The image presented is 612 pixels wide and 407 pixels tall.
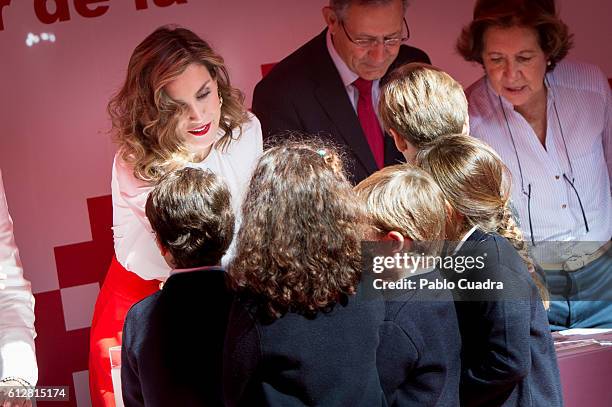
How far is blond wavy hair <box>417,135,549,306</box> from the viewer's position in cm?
245

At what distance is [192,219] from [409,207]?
53cm

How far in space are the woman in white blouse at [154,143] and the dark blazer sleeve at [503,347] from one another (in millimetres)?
844

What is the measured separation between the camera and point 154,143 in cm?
286

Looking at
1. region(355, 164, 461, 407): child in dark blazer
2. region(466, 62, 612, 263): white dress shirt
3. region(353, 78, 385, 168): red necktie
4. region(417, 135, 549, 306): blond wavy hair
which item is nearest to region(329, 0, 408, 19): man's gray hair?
region(353, 78, 385, 168): red necktie

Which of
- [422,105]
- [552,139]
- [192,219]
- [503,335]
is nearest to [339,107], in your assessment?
[422,105]

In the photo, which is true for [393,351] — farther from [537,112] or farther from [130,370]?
[537,112]

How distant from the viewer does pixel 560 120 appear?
3.24m

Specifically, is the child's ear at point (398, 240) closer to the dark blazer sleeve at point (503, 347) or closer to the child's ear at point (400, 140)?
the dark blazer sleeve at point (503, 347)

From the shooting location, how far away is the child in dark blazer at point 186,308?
2.30 m

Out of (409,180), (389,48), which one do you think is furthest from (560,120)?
(409,180)

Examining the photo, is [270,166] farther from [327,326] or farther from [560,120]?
[560,120]

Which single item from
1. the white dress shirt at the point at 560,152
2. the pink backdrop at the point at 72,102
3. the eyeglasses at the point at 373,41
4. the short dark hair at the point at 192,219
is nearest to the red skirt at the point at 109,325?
the pink backdrop at the point at 72,102

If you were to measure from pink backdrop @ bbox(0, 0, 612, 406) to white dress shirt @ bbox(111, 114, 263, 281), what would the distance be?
0.24 metres

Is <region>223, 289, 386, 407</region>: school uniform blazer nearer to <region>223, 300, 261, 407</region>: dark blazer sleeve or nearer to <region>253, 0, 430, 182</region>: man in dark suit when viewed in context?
<region>223, 300, 261, 407</region>: dark blazer sleeve
